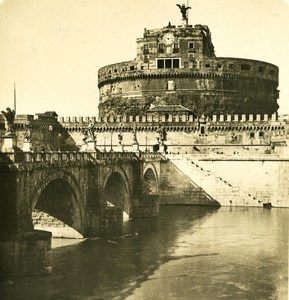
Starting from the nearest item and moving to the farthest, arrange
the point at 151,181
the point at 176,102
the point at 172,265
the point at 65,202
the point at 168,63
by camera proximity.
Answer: the point at 172,265, the point at 65,202, the point at 151,181, the point at 176,102, the point at 168,63

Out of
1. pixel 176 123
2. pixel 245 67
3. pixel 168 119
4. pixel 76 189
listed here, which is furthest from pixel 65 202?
pixel 245 67

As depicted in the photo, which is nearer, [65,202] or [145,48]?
[65,202]

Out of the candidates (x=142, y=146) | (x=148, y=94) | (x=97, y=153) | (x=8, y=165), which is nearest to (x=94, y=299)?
(x=8, y=165)

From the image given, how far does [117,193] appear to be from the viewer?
34812 millimetres

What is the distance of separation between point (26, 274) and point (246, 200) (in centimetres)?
2510

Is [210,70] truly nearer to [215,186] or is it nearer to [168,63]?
[168,63]

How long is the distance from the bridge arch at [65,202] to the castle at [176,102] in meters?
24.5

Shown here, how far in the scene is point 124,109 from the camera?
58.7 metres

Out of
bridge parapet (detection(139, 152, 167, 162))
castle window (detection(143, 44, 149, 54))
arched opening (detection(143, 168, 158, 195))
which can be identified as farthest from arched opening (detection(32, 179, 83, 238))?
castle window (detection(143, 44, 149, 54))

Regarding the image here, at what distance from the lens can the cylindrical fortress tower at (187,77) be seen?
56.6 metres

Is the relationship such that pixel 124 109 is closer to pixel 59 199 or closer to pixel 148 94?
pixel 148 94

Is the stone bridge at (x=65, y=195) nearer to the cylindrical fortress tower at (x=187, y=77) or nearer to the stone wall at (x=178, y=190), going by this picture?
the stone wall at (x=178, y=190)

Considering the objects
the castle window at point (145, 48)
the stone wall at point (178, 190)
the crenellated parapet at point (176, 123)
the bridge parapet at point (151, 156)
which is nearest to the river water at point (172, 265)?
the bridge parapet at point (151, 156)

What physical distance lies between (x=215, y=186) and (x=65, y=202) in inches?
739
